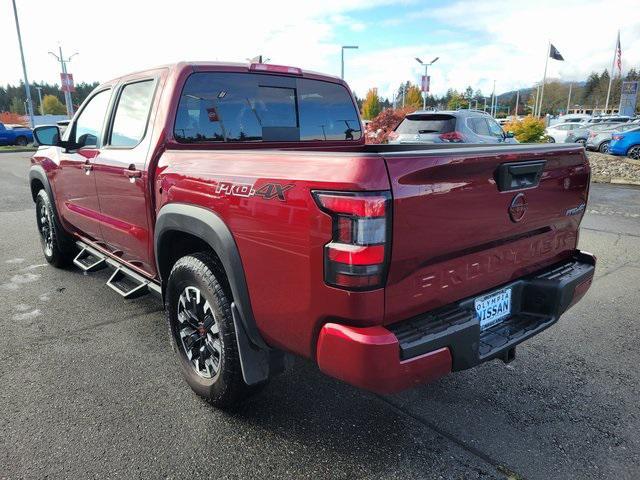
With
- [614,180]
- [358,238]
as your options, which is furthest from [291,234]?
[614,180]

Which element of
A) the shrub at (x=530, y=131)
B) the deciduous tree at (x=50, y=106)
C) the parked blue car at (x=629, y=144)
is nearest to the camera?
the parked blue car at (x=629, y=144)

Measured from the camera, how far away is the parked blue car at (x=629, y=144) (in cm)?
1602

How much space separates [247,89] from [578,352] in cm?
303

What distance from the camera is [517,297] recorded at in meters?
2.51

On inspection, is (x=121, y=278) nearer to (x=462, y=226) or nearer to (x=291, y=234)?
(x=291, y=234)

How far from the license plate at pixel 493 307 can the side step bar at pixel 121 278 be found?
206 cm

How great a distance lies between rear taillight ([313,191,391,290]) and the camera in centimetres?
175

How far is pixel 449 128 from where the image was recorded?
11.3 m

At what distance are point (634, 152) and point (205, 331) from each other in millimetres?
17900

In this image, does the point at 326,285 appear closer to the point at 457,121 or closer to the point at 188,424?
the point at 188,424

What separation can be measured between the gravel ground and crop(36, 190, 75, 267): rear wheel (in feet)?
41.8

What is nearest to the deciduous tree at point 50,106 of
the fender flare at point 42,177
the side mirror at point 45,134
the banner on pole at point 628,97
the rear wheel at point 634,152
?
the banner on pole at point 628,97

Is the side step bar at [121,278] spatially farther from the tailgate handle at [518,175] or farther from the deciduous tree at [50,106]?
the deciduous tree at [50,106]

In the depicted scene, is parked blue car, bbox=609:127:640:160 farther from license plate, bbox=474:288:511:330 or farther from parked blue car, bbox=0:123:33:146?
parked blue car, bbox=0:123:33:146
